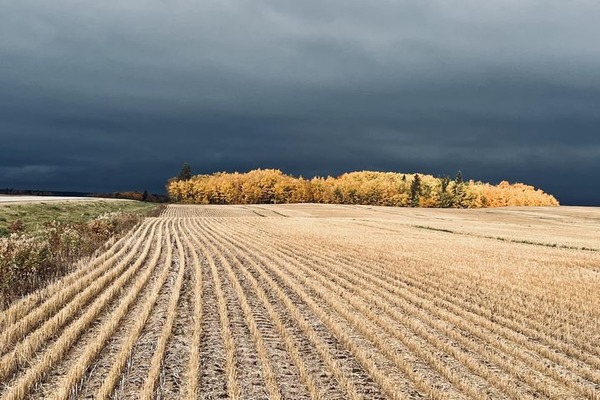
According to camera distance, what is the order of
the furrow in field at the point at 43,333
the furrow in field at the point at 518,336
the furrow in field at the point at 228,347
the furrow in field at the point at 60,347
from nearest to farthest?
1. the furrow in field at the point at 60,347
2. the furrow in field at the point at 228,347
3. the furrow in field at the point at 43,333
4. the furrow in field at the point at 518,336

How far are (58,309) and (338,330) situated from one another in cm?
A: 654

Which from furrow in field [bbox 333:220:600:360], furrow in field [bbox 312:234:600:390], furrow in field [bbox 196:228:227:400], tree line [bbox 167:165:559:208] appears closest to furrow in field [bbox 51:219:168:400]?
furrow in field [bbox 196:228:227:400]

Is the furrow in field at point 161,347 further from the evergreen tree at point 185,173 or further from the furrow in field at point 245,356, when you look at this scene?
the evergreen tree at point 185,173

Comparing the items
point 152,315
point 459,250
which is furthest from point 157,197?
point 152,315

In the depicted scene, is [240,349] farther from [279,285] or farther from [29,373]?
[279,285]

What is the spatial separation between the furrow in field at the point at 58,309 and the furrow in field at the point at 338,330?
5.14 metres

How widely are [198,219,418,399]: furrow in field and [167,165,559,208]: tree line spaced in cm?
13405

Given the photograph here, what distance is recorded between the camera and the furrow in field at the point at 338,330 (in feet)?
25.1

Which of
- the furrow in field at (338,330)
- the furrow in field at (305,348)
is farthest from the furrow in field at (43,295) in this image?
the furrow in field at (338,330)

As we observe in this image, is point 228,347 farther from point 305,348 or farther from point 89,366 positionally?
point 89,366

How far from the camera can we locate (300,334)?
10.4 meters

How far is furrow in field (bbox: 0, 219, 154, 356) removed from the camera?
9094 millimetres

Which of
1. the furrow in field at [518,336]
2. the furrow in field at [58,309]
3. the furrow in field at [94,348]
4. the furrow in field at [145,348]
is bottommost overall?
the furrow in field at [518,336]

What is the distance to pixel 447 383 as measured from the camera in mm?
7855
